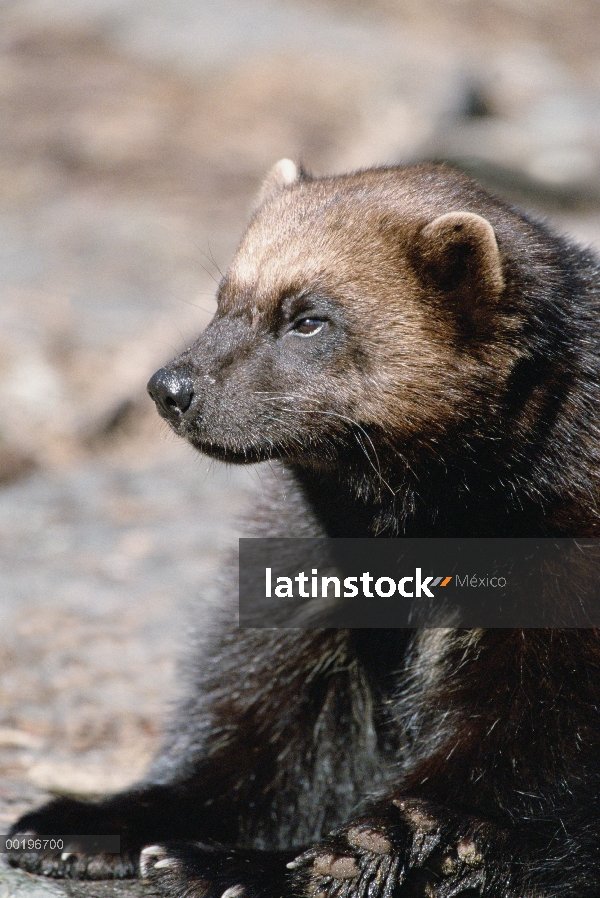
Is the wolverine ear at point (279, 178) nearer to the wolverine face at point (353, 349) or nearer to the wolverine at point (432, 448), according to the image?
the wolverine at point (432, 448)

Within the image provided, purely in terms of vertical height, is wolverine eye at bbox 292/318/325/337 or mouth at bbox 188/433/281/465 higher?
wolverine eye at bbox 292/318/325/337

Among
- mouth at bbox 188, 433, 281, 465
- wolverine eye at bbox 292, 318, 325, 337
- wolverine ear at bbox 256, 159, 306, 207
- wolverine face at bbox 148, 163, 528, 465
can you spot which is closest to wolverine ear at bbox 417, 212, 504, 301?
wolverine face at bbox 148, 163, 528, 465

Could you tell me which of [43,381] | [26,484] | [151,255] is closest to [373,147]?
[151,255]

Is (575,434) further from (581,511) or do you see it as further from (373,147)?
(373,147)

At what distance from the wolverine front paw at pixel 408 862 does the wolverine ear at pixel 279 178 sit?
8.60 feet

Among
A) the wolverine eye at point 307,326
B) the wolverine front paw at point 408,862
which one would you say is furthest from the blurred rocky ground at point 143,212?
the wolverine front paw at point 408,862

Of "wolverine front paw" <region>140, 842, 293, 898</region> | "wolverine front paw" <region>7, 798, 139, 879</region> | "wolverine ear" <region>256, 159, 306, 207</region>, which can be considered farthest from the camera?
"wolverine ear" <region>256, 159, 306, 207</region>

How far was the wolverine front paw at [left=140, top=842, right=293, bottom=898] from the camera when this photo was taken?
11.9 ft

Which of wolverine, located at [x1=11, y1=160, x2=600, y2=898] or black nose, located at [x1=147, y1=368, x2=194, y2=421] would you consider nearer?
wolverine, located at [x1=11, y1=160, x2=600, y2=898]

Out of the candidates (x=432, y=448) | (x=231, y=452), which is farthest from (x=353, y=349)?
(x=231, y=452)

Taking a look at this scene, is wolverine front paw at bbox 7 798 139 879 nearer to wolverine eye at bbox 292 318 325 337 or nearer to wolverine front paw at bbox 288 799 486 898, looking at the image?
wolverine front paw at bbox 288 799 486 898

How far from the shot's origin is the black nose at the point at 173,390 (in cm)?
370

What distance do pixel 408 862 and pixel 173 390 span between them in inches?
67.2

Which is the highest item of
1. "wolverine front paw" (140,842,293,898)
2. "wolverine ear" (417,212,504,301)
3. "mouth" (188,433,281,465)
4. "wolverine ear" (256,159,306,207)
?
"wolverine ear" (256,159,306,207)
